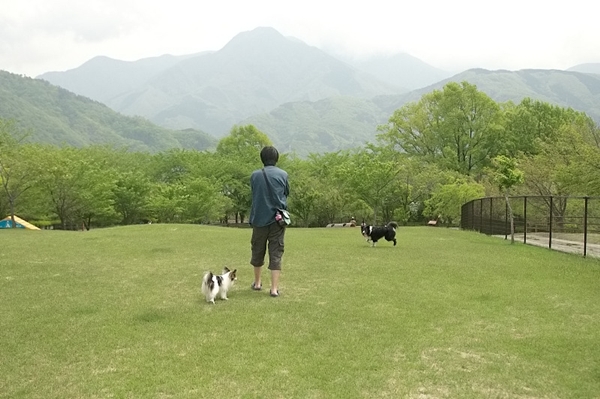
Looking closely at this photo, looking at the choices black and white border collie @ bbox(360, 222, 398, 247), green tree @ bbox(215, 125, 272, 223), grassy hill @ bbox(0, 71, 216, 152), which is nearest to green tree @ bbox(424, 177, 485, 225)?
green tree @ bbox(215, 125, 272, 223)

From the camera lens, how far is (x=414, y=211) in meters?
40.7

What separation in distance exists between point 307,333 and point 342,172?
3384cm

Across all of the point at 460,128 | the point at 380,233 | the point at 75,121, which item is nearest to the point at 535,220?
the point at 380,233

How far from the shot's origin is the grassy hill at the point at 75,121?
9531cm

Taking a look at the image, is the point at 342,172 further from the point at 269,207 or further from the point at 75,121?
the point at 75,121

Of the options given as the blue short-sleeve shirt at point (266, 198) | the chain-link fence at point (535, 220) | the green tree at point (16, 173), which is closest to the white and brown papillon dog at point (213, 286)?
the blue short-sleeve shirt at point (266, 198)

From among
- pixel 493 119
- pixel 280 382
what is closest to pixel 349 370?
pixel 280 382

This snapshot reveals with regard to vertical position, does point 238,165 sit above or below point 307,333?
above

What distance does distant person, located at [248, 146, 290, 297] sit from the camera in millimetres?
6188

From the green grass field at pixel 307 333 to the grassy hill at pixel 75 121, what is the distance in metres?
93.8

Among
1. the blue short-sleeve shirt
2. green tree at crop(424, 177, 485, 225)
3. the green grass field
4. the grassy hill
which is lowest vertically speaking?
the green grass field

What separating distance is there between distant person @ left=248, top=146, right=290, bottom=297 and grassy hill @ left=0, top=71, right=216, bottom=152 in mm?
94364

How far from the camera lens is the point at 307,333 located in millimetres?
4641

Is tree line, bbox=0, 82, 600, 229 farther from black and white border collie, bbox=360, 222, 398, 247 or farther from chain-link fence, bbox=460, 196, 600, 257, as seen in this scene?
black and white border collie, bbox=360, 222, 398, 247
